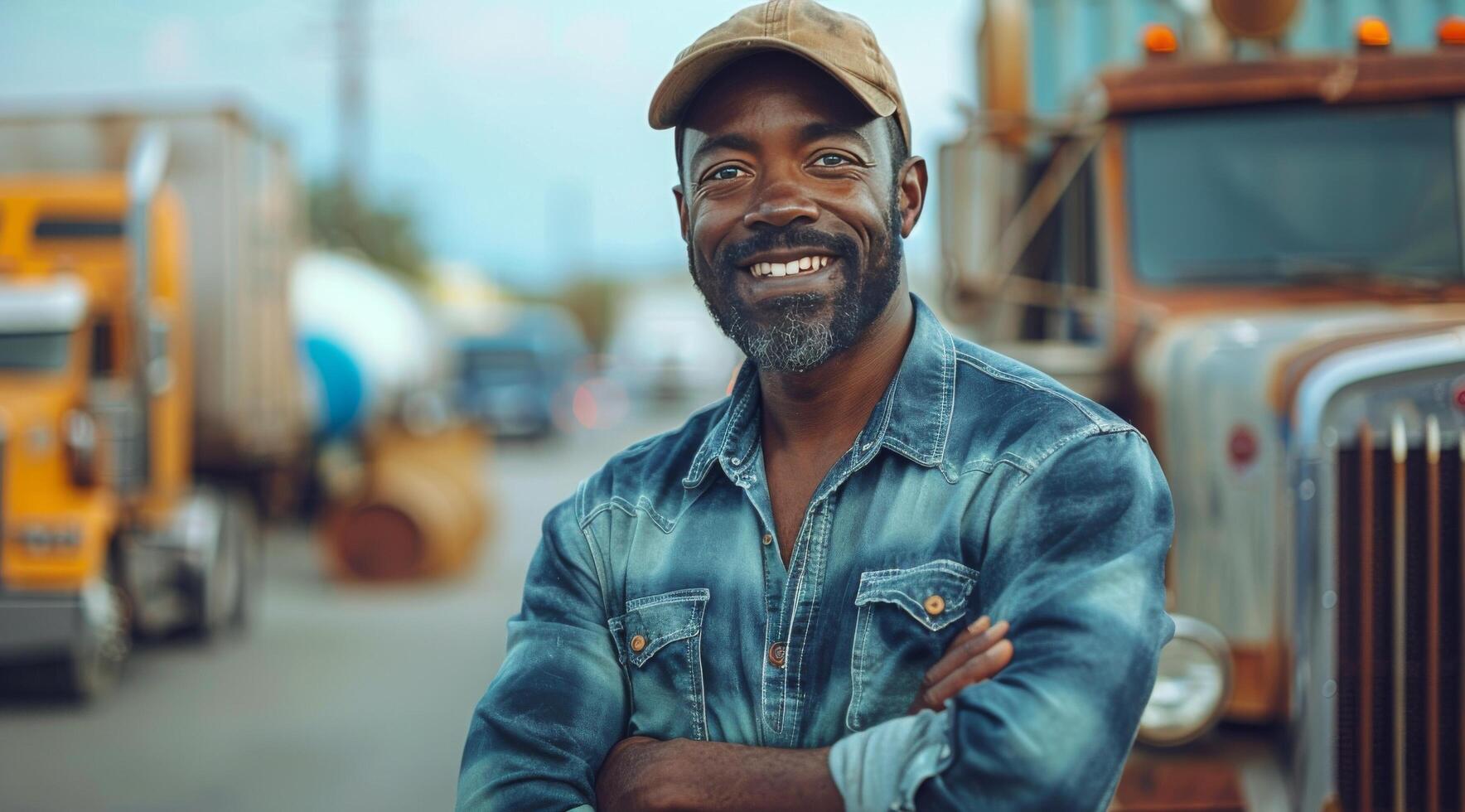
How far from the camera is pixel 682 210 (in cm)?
232

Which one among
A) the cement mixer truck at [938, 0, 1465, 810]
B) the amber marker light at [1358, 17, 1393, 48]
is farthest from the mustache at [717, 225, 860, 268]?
the amber marker light at [1358, 17, 1393, 48]

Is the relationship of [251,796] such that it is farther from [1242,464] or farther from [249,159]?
[249,159]

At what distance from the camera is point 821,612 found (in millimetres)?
2066

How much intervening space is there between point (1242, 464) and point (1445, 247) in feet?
5.02

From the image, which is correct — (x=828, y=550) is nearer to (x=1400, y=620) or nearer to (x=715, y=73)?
(x=715, y=73)

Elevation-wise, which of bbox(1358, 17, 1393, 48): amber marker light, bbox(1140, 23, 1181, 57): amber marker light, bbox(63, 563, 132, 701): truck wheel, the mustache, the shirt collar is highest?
bbox(1140, 23, 1181, 57): amber marker light

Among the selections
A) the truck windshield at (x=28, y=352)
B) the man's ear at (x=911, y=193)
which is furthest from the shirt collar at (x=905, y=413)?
the truck windshield at (x=28, y=352)

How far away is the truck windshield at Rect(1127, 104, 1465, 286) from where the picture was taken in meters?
4.72

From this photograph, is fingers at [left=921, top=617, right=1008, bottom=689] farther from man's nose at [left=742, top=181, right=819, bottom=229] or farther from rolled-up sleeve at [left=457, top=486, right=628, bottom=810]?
man's nose at [left=742, top=181, right=819, bottom=229]

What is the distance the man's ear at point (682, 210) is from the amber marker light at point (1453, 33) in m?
3.21

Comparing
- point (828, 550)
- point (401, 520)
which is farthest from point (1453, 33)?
point (401, 520)

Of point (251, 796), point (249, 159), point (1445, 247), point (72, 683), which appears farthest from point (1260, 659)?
point (249, 159)

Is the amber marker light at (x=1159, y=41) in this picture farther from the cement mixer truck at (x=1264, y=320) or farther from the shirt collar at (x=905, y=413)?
the shirt collar at (x=905, y=413)

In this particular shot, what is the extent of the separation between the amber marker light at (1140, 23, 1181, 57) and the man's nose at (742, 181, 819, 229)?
3.17 meters
